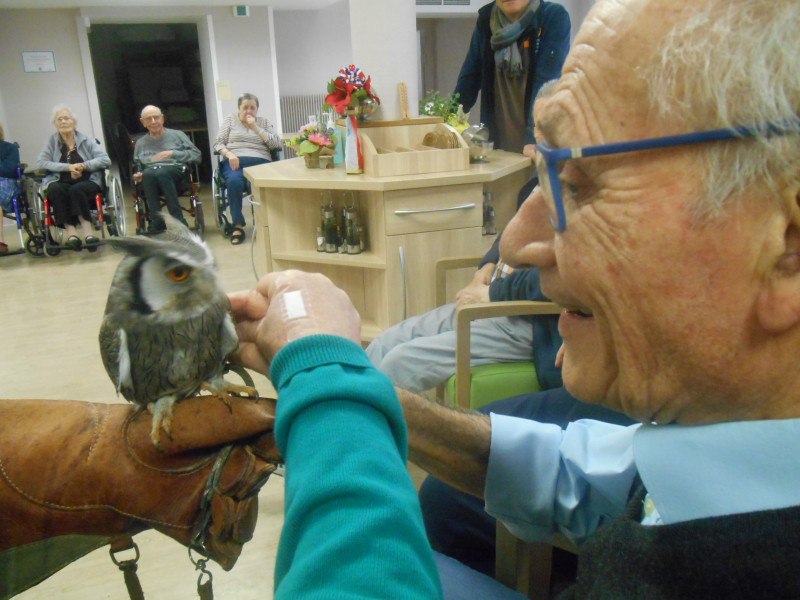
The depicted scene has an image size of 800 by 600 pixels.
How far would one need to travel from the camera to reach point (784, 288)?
538 mm

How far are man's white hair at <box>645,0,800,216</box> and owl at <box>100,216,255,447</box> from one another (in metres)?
0.69

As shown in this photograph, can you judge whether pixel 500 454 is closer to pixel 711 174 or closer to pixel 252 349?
pixel 252 349

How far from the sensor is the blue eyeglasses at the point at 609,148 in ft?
1.63

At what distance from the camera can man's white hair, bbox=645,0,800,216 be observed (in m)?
0.49

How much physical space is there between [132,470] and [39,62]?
9.47m

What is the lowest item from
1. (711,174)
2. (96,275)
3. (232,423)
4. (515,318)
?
(96,275)

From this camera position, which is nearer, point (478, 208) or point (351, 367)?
point (351, 367)

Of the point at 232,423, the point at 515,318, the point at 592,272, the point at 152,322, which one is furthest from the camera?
the point at 515,318

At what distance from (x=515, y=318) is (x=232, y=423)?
1.26 meters

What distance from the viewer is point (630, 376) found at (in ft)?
2.20

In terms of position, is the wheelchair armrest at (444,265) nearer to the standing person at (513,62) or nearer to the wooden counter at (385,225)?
the wooden counter at (385,225)

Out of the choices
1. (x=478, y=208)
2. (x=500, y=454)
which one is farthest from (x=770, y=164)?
(x=478, y=208)

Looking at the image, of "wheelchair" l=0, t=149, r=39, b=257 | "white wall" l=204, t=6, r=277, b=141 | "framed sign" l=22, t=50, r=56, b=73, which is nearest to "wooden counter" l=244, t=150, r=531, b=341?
"wheelchair" l=0, t=149, r=39, b=257

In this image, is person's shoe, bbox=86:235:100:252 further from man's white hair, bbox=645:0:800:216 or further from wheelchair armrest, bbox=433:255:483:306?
man's white hair, bbox=645:0:800:216
